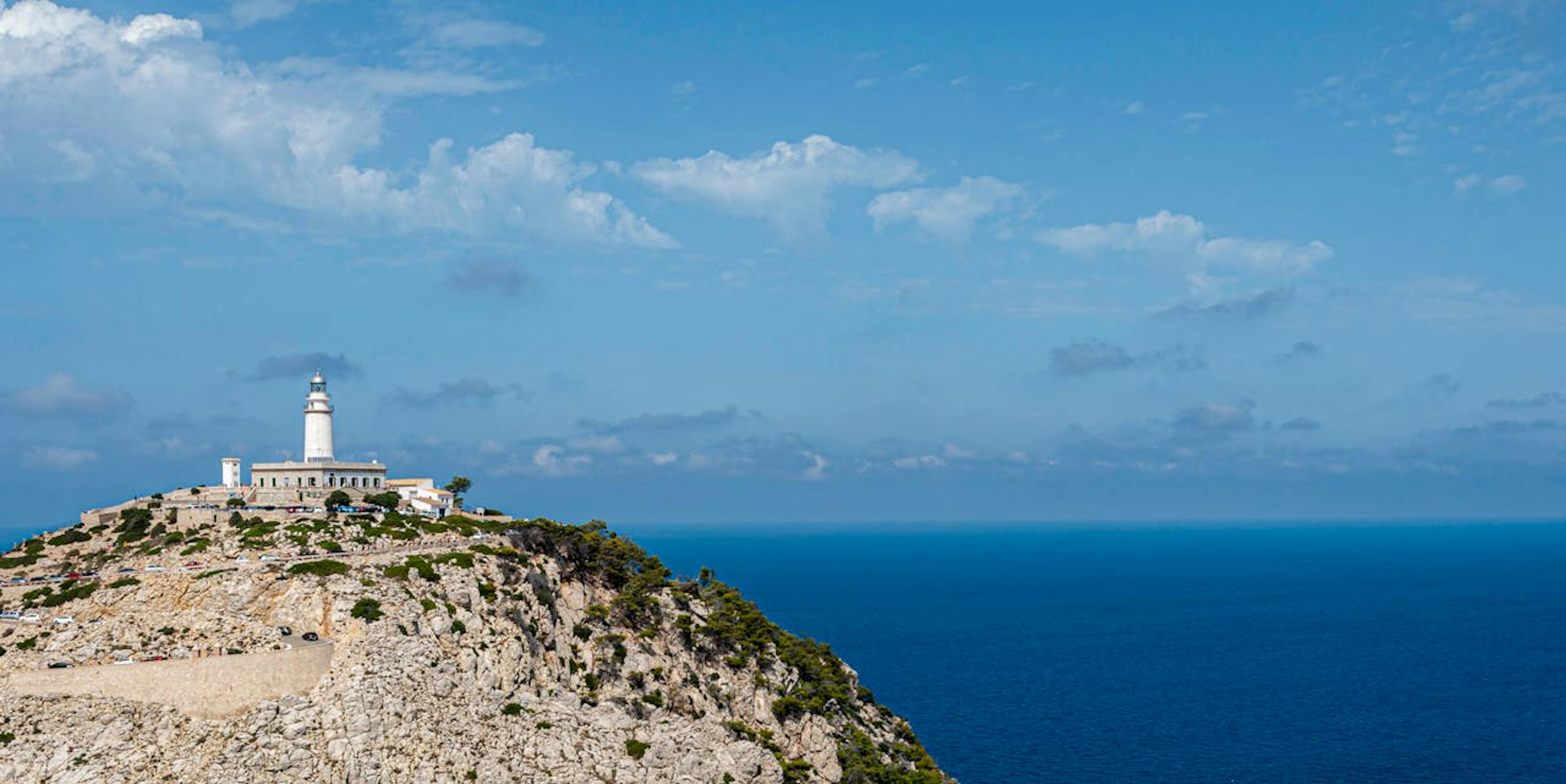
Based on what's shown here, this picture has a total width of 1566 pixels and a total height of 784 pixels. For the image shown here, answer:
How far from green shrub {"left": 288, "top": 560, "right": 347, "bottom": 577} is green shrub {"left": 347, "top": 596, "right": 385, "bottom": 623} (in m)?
4.23

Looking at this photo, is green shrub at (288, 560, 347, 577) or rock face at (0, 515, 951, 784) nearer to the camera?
rock face at (0, 515, 951, 784)

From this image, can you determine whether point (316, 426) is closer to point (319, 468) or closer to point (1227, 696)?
point (319, 468)

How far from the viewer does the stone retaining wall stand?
56.9 m

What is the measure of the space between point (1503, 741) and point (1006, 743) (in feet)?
147

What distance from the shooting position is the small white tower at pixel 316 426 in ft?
319

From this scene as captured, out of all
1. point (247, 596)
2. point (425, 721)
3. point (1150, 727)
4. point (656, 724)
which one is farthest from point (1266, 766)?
point (247, 596)

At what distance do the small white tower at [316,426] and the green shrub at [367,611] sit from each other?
Answer: 35.6 meters

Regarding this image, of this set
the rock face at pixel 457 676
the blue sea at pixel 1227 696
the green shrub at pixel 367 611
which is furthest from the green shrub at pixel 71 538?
the blue sea at pixel 1227 696

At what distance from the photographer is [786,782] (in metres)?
67.7

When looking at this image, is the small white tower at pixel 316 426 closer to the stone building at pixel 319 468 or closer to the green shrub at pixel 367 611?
the stone building at pixel 319 468

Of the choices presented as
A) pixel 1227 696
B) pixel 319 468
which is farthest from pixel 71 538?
pixel 1227 696

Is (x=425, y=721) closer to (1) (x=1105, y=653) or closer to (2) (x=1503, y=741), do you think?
(2) (x=1503, y=741)

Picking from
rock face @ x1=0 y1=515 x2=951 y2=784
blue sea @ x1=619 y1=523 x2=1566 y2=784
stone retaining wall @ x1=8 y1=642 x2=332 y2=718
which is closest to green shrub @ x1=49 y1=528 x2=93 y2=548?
rock face @ x1=0 y1=515 x2=951 y2=784

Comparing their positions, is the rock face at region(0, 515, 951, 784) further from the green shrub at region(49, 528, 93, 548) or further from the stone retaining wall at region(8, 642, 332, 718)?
the green shrub at region(49, 528, 93, 548)
